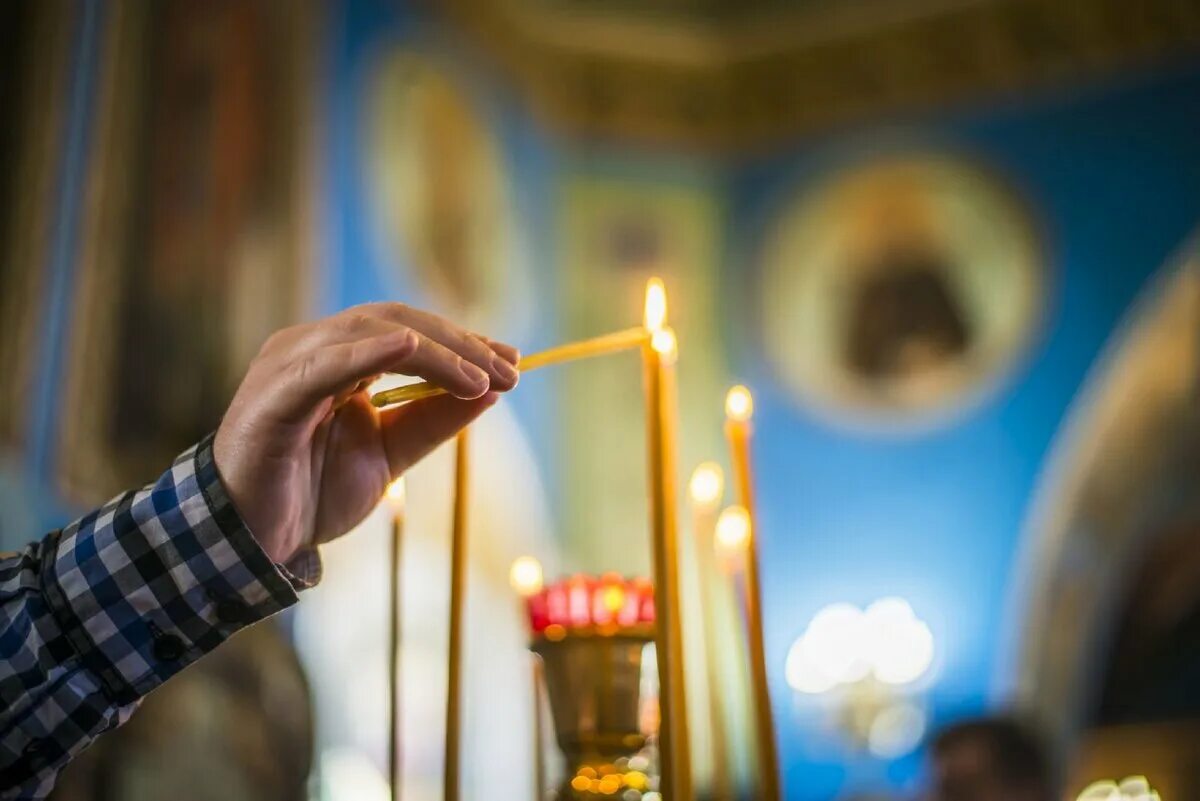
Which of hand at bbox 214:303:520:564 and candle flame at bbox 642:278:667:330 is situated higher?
candle flame at bbox 642:278:667:330

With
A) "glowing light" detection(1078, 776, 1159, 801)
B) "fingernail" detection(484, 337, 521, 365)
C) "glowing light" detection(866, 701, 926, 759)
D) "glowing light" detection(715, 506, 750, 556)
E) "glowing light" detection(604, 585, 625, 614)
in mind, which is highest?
"fingernail" detection(484, 337, 521, 365)

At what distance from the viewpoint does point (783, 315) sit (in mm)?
6297

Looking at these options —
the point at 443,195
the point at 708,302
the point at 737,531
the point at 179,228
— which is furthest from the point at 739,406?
the point at 708,302

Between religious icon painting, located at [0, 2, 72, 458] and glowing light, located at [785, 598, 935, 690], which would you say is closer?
religious icon painting, located at [0, 2, 72, 458]

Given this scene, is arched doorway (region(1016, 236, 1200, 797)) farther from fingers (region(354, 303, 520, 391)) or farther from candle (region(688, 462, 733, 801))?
fingers (region(354, 303, 520, 391))

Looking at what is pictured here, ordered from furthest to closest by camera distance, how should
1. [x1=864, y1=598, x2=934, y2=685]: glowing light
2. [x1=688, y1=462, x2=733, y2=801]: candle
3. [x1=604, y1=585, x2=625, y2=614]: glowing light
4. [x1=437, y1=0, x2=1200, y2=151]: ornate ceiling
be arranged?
1. [x1=437, y1=0, x2=1200, y2=151]: ornate ceiling
2. [x1=864, y1=598, x2=934, y2=685]: glowing light
3. [x1=688, y1=462, x2=733, y2=801]: candle
4. [x1=604, y1=585, x2=625, y2=614]: glowing light

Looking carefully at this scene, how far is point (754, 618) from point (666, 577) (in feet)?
0.55

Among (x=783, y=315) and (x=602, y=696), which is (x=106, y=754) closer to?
(x=602, y=696)

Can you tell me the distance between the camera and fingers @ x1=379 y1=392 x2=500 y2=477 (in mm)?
976

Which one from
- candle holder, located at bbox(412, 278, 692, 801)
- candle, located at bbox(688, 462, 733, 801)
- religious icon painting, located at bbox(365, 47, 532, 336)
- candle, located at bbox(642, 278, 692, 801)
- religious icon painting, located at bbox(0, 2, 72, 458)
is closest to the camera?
candle, located at bbox(642, 278, 692, 801)

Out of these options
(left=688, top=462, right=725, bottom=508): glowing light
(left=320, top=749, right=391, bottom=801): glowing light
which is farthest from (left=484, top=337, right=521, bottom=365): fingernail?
(left=320, top=749, right=391, bottom=801): glowing light

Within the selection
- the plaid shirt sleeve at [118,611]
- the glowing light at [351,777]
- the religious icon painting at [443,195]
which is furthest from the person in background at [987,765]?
the religious icon painting at [443,195]

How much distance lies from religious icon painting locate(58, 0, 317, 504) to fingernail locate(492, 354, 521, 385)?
7.50ft

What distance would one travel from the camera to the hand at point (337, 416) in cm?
81
